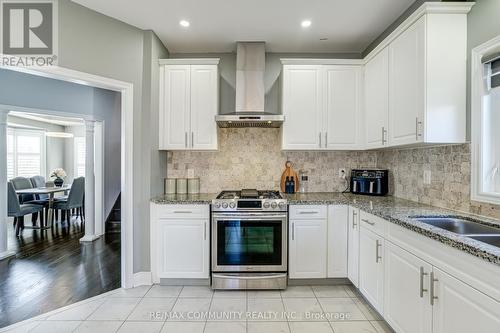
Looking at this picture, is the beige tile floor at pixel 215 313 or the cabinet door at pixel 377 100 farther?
the cabinet door at pixel 377 100

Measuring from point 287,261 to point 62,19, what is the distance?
3.10 metres

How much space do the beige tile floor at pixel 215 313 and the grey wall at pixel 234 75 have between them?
219 cm

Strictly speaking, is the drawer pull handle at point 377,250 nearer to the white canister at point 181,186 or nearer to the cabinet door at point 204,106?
the cabinet door at point 204,106

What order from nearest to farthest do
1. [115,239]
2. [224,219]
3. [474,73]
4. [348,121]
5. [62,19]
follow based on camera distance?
[474,73]
[62,19]
[224,219]
[348,121]
[115,239]

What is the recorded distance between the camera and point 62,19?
2.31m

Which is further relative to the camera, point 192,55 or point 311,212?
point 192,55

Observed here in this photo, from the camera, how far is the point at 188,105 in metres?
3.10

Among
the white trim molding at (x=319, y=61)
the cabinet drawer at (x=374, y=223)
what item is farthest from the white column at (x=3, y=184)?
the cabinet drawer at (x=374, y=223)

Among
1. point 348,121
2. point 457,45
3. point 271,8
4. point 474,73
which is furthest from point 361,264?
point 271,8

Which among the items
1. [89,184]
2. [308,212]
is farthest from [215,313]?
[89,184]

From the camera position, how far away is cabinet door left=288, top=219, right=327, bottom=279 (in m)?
2.78

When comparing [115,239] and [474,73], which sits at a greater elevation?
[474,73]

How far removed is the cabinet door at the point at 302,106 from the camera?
3.11m

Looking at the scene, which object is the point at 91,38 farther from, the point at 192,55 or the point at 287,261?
the point at 287,261
